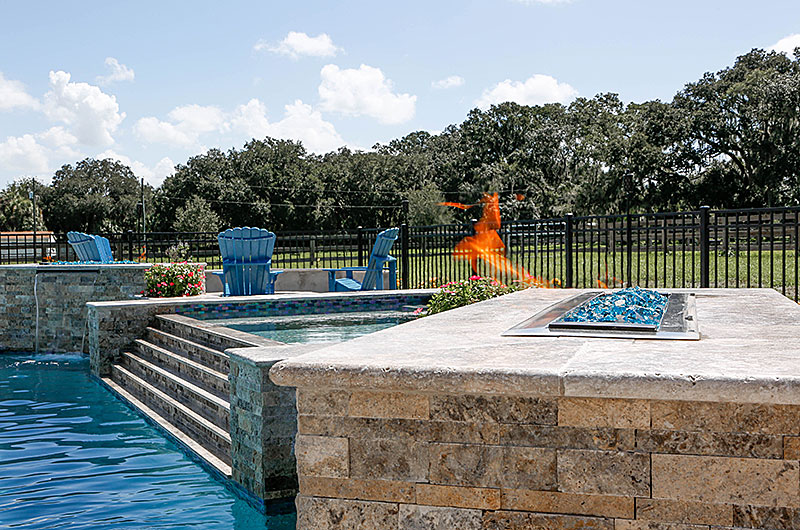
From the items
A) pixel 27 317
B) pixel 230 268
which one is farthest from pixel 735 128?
pixel 27 317

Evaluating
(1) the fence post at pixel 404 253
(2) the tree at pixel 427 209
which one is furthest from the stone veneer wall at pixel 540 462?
(2) the tree at pixel 427 209

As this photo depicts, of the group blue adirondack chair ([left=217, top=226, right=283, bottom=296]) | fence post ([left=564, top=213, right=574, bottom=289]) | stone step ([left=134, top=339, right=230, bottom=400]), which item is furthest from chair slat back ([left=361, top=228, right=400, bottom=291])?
stone step ([left=134, top=339, right=230, bottom=400])

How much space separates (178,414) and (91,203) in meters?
59.9

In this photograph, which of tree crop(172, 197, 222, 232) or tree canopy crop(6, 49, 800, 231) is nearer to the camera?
tree canopy crop(6, 49, 800, 231)

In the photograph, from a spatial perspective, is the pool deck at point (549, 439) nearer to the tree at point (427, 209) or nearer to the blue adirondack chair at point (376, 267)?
the blue adirondack chair at point (376, 267)

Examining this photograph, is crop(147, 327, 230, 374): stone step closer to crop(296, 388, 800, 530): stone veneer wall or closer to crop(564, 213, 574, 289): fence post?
crop(296, 388, 800, 530): stone veneer wall

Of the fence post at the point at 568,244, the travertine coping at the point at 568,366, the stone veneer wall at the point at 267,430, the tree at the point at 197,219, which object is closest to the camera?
the travertine coping at the point at 568,366

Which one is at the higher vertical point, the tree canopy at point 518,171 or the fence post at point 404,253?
the tree canopy at point 518,171

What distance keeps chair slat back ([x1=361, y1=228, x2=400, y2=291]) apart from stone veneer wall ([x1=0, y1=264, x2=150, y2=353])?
347cm

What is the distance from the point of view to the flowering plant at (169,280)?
10234 mm

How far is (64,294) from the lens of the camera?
10.8 metres

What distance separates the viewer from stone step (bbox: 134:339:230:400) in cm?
580

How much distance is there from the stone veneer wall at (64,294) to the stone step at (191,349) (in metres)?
2.27

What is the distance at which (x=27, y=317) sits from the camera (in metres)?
11.0
